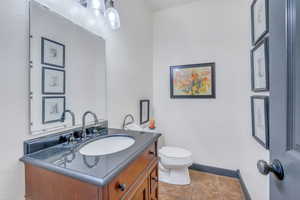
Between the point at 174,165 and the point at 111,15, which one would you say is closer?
the point at 111,15

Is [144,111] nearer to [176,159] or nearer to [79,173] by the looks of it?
[176,159]

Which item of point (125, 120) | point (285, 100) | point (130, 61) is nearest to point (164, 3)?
point (130, 61)

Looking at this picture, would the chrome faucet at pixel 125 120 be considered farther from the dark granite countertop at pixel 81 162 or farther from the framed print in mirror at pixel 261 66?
the framed print in mirror at pixel 261 66

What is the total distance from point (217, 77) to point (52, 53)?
2003 millimetres

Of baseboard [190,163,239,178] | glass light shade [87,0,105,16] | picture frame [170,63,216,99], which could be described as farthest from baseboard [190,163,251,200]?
glass light shade [87,0,105,16]

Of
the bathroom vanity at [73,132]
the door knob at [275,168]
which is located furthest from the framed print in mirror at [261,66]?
the bathroom vanity at [73,132]

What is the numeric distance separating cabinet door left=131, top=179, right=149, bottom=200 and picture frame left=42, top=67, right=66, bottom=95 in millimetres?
834

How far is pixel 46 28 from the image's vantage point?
0.92 m

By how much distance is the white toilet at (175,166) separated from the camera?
1783 mm

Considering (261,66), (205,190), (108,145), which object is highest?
(261,66)

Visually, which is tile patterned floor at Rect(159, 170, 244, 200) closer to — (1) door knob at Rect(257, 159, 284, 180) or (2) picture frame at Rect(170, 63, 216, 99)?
(2) picture frame at Rect(170, 63, 216, 99)

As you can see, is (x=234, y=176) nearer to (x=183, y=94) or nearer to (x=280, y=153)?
(x=183, y=94)

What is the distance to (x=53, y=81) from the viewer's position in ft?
3.18

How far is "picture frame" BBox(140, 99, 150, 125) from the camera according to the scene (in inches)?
82.6
